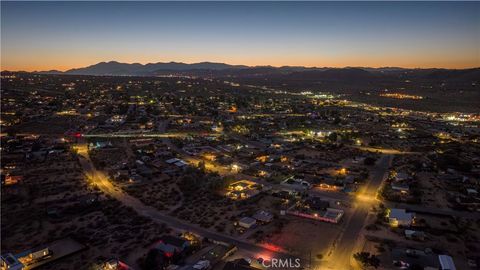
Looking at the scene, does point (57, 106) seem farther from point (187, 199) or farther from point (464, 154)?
point (464, 154)

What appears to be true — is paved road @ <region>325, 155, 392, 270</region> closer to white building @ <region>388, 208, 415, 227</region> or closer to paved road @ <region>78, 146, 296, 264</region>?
white building @ <region>388, 208, 415, 227</region>

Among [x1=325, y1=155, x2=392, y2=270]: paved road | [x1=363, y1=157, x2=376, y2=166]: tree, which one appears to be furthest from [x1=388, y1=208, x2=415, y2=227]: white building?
[x1=363, y1=157, x2=376, y2=166]: tree

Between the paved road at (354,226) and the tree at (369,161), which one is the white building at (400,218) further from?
the tree at (369,161)

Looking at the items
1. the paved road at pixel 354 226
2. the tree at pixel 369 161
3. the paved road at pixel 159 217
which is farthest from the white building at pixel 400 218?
the tree at pixel 369 161

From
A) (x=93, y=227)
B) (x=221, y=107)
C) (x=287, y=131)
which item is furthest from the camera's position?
(x=221, y=107)

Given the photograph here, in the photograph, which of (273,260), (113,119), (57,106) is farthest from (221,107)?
Answer: (273,260)
